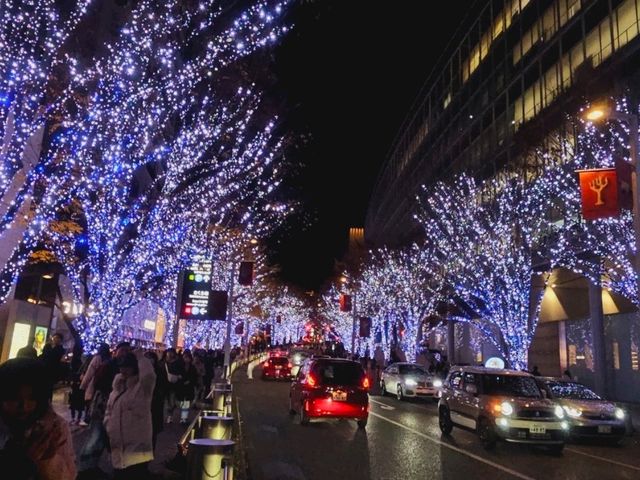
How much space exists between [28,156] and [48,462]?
41.7 feet

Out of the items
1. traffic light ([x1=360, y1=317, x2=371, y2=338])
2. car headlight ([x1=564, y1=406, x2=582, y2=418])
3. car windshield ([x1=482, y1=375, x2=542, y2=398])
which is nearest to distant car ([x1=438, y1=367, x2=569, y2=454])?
car windshield ([x1=482, y1=375, x2=542, y2=398])

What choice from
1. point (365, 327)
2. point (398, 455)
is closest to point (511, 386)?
point (398, 455)

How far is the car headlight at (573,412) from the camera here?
46.1 ft

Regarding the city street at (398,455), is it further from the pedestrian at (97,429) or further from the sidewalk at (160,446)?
the pedestrian at (97,429)

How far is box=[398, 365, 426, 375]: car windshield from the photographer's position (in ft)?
80.3

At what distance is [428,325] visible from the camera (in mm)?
47719

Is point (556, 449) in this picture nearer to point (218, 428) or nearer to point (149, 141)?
point (218, 428)

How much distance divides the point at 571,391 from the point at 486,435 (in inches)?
183

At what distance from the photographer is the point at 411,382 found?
2372 cm

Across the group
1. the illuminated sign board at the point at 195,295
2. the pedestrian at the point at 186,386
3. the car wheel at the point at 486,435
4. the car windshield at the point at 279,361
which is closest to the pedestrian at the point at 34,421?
the car wheel at the point at 486,435

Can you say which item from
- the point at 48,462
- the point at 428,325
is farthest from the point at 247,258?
the point at 48,462

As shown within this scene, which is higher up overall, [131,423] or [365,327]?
[365,327]

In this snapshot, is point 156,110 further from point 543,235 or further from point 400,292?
point 400,292

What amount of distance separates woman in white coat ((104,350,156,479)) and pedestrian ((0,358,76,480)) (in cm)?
308
